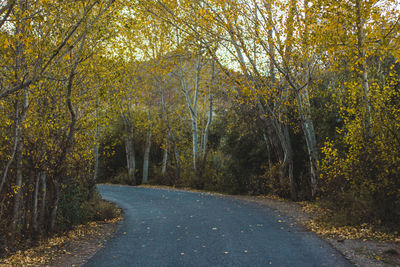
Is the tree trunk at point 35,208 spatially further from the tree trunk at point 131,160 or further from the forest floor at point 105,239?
the tree trunk at point 131,160

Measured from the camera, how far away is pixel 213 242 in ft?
25.5

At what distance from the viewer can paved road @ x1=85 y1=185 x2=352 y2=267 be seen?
6.40 meters

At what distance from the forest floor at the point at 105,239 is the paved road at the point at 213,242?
29 cm

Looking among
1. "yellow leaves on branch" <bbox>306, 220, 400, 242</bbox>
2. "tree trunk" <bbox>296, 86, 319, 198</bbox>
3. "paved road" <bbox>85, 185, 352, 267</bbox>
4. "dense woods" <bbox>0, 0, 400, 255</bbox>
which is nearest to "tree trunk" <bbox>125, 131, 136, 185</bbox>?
"dense woods" <bbox>0, 0, 400, 255</bbox>

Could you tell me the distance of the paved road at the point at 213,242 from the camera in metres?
6.40

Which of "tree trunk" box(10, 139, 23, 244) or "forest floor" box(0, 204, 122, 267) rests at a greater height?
"tree trunk" box(10, 139, 23, 244)

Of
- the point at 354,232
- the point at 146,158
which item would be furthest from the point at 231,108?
the point at 354,232

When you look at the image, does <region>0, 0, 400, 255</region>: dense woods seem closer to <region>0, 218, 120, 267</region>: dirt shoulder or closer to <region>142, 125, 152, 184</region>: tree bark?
<region>0, 218, 120, 267</region>: dirt shoulder

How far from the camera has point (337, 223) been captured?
9.13 m

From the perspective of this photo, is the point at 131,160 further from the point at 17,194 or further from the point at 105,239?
the point at 17,194

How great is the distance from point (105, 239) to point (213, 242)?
261cm

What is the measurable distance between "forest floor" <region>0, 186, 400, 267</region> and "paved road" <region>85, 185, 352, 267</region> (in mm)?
289

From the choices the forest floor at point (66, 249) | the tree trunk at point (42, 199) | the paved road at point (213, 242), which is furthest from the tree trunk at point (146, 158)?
the tree trunk at point (42, 199)

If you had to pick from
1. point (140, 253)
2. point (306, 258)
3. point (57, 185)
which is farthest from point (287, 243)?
point (57, 185)
